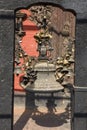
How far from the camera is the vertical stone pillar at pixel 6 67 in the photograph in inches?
176

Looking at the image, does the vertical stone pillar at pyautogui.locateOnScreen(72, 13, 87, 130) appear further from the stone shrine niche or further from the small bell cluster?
the small bell cluster

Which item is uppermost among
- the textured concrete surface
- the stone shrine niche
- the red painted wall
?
the stone shrine niche

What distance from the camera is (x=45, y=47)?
229 inches

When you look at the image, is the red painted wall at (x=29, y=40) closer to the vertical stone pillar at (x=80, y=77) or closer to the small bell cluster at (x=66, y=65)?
the small bell cluster at (x=66, y=65)

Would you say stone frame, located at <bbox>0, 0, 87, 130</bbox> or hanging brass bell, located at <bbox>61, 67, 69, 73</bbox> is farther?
hanging brass bell, located at <bbox>61, 67, 69, 73</bbox>

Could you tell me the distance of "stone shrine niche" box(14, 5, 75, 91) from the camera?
5.10 meters

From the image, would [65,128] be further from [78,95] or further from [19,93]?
[78,95]

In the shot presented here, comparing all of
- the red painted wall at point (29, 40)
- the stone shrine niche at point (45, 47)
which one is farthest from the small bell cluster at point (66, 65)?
the red painted wall at point (29, 40)

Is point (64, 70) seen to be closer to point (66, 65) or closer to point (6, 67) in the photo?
point (66, 65)

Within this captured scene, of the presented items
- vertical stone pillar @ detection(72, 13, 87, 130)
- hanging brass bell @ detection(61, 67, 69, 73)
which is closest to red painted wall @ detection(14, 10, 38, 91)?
hanging brass bell @ detection(61, 67, 69, 73)

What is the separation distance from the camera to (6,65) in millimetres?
4512

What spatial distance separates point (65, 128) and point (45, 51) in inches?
79.5

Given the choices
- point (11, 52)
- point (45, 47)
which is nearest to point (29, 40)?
point (45, 47)

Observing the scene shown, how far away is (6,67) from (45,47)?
1.40m
